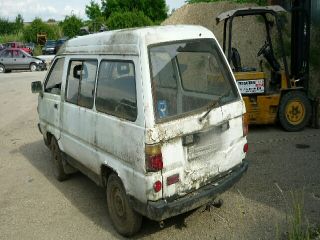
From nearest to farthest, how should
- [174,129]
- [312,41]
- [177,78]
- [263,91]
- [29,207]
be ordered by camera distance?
[174,129] < [177,78] < [29,207] < [263,91] < [312,41]

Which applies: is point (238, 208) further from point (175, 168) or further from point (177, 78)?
point (177, 78)

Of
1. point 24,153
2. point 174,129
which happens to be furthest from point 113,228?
point 24,153

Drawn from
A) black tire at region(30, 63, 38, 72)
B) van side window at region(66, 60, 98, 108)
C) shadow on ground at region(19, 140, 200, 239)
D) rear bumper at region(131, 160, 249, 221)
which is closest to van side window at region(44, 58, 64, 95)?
van side window at region(66, 60, 98, 108)

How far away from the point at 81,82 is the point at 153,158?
1.78m

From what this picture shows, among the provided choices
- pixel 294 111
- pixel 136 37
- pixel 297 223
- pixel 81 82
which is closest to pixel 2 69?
pixel 294 111

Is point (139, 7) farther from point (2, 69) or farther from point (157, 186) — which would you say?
point (157, 186)

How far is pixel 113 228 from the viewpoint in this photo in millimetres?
4570

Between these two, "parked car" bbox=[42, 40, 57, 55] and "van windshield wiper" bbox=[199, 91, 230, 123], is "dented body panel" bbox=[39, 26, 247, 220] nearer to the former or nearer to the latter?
"van windshield wiper" bbox=[199, 91, 230, 123]

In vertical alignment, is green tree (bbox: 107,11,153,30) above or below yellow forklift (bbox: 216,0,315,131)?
above

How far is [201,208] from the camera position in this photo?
475 centimetres

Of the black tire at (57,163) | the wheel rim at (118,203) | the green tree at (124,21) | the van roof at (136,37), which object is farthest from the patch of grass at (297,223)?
the green tree at (124,21)

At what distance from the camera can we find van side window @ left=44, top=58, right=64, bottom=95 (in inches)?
226

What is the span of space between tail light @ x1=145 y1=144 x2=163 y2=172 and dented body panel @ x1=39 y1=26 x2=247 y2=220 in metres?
0.04

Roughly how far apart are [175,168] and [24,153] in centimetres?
495
